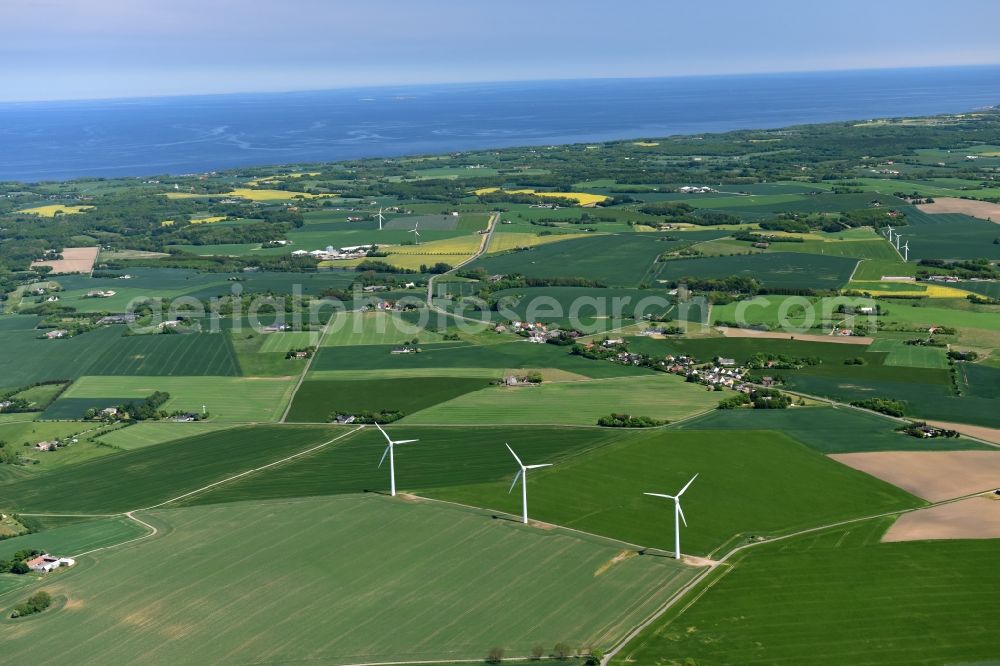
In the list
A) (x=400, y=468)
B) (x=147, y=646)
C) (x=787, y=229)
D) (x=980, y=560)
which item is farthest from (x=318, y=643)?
(x=787, y=229)

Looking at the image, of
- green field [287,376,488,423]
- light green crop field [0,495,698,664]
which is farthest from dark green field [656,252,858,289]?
light green crop field [0,495,698,664]

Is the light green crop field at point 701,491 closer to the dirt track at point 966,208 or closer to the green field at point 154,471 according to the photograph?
the green field at point 154,471

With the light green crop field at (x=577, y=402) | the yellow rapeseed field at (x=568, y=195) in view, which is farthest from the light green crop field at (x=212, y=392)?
the yellow rapeseed field at (x=568, y=195)

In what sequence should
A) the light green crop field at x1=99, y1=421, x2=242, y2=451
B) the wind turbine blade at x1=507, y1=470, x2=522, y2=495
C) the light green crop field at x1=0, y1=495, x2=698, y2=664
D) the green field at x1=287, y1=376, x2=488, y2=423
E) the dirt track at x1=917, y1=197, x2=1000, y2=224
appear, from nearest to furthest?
1. the light green crop field at x1=0, y1=495, x2=698, y2=664
2. the wind turbine blade at x1=507, y1=470, x2=522, y2=495
3. the light green crop field at x1=99, y1=421, x2=242, y2=451
4. the green field at x1=287, y1=376, x2=488, y2=423
5. the dirt track at x1=917, y1=197, x2=1000, y2=224

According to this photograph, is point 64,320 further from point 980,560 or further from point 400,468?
point 980,560

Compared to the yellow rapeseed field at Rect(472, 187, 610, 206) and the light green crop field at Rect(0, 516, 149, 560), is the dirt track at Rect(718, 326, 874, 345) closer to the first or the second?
the light green crop field at Rect(0, 516, 149, 560)
